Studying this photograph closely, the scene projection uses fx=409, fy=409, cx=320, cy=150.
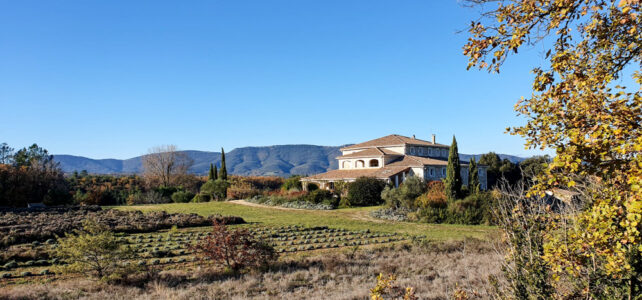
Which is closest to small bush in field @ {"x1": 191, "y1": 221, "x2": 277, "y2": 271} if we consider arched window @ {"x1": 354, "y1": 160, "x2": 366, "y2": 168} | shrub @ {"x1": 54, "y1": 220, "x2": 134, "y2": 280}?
shrub @ {"x1": 54, "y1": 220, "x2": 134, "y2": 280}

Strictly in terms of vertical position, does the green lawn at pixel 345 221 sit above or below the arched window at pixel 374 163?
below

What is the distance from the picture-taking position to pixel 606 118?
402 cm

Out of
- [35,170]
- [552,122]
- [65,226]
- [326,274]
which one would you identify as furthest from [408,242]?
[35,170]

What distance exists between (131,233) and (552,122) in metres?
21.3

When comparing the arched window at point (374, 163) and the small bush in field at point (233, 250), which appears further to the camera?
the arched window at point (374, 163)

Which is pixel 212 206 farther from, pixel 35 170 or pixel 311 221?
pixel 35 170

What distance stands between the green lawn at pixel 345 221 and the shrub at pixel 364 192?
1852mm

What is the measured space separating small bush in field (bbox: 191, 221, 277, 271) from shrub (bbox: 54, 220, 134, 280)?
2244 mm

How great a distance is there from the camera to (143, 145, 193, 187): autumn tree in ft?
196

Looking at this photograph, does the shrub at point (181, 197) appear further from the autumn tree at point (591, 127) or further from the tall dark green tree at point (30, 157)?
the autumn tree at point (591, 127)

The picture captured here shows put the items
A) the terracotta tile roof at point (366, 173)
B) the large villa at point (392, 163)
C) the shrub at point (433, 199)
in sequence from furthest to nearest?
the large villa at point (392, 163) < the terracotta tile roof at point (366, 173) < the shrub at point (433, 199)

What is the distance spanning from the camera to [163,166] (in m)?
60.5

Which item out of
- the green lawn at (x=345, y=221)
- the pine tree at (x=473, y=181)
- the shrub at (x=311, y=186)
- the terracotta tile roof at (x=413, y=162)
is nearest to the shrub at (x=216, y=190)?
the green lawn at (x=345, y=221)

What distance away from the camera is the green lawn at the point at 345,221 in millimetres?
20922
